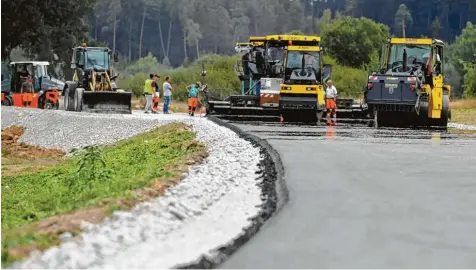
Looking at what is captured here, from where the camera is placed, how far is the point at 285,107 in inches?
1299

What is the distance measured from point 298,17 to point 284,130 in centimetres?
16720

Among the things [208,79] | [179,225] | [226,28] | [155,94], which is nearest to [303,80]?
[155,94]

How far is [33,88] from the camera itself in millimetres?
47219

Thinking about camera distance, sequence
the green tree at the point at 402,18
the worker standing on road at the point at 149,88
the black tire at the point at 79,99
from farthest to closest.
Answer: the green tree at the point at 402,18, the worker standing on road at the point at 149,88, the black tire at the point at 79,99

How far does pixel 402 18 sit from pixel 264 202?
184296 mm

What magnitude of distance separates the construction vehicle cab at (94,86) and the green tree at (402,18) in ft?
512

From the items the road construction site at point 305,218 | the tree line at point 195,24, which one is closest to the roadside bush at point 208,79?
the road construction site at point 305,218

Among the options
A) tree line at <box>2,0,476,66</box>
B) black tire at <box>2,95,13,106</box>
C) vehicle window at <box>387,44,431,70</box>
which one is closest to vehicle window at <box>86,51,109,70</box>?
black tire at <box>2,95,13,106</box>

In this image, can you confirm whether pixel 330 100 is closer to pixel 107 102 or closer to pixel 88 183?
pixel 107 102

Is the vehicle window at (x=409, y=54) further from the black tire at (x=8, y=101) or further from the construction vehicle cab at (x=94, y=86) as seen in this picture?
the black tire at (x=8, y=101)

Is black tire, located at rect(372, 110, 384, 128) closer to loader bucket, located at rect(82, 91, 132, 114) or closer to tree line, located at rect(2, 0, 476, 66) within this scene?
loader bucket, located at rect(82, 91, 132, 114)

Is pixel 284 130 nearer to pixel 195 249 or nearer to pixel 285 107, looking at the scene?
pixel 285 107

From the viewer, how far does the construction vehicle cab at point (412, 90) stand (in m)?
30.2

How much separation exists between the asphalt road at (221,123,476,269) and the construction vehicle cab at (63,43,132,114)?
20.0 meters
